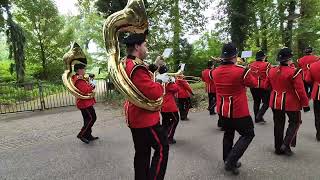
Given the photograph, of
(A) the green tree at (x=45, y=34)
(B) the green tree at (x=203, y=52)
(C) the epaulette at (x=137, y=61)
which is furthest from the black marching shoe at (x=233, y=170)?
(A) the green tree at (x=45, y=34)

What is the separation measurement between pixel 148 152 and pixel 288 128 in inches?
112

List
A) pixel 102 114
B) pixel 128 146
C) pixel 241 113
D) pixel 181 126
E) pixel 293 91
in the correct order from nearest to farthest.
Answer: pixel 241 113, pixel 293 91, pixel 128 146, pixel 181 126, pixel 102 114

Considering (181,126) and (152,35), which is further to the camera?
(152,35)

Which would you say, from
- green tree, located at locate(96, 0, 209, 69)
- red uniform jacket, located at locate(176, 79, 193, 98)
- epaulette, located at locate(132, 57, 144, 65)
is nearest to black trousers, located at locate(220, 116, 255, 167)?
epaulette, located at locate(132, 57, 144, 65)

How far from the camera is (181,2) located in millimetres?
19156

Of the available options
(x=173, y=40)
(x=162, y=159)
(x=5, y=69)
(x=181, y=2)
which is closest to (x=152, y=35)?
(x=173, y=40)

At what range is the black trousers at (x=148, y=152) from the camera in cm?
424

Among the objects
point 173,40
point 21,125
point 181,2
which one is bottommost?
point 21,125

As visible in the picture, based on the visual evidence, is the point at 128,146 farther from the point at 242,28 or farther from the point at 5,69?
the point at 5,69

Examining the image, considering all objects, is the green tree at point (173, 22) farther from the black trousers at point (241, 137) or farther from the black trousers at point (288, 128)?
the black trousers at point (241, 137)

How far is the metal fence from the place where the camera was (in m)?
14.6

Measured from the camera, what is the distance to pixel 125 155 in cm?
666

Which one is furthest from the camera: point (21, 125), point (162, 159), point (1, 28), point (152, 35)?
point (152, 35)

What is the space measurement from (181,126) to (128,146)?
6.77 feet
